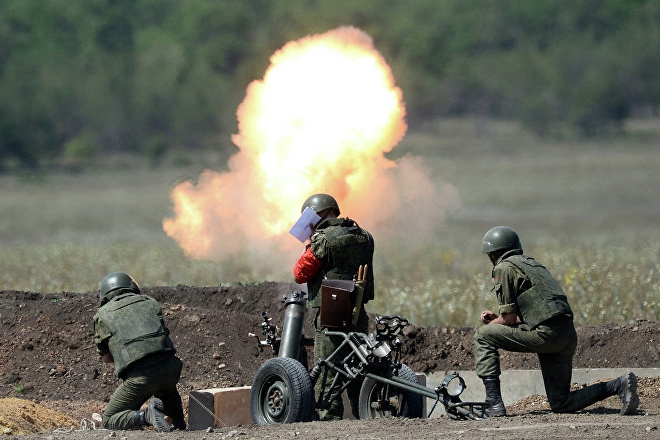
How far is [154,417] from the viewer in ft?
37.9

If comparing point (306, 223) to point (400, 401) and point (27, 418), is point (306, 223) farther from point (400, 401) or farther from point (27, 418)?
point (27, 418)

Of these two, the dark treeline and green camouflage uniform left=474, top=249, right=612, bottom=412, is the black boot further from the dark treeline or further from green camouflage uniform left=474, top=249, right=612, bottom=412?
the dark treeline

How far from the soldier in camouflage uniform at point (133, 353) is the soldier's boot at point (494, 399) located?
3.04 m

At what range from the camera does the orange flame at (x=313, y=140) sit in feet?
59.5

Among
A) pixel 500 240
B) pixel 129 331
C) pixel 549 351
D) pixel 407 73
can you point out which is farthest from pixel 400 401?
pixel 407 73

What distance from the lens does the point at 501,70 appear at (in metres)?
53.5

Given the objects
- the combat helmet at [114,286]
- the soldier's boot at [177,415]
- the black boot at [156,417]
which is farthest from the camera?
the soldier's boot at [177,415]

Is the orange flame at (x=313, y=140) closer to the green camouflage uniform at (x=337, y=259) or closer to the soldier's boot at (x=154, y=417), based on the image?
the green camouflage uniform at (x=337, y=259)

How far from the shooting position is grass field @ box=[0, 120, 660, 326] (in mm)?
21562

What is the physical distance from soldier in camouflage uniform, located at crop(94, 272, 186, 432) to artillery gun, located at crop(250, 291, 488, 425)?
997mm

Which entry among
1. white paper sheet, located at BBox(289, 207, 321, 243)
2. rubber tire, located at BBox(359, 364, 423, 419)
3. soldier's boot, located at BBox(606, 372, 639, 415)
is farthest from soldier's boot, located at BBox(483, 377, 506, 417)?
white paper sheet, located at BBox(289, 207, 321, 243)

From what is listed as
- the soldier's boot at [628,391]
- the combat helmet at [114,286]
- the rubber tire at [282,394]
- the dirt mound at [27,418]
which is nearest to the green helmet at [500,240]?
the soldier's boot at [628,391]

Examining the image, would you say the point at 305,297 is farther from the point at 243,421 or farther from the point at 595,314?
the point at 595,314

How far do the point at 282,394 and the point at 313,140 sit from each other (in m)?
7.06
